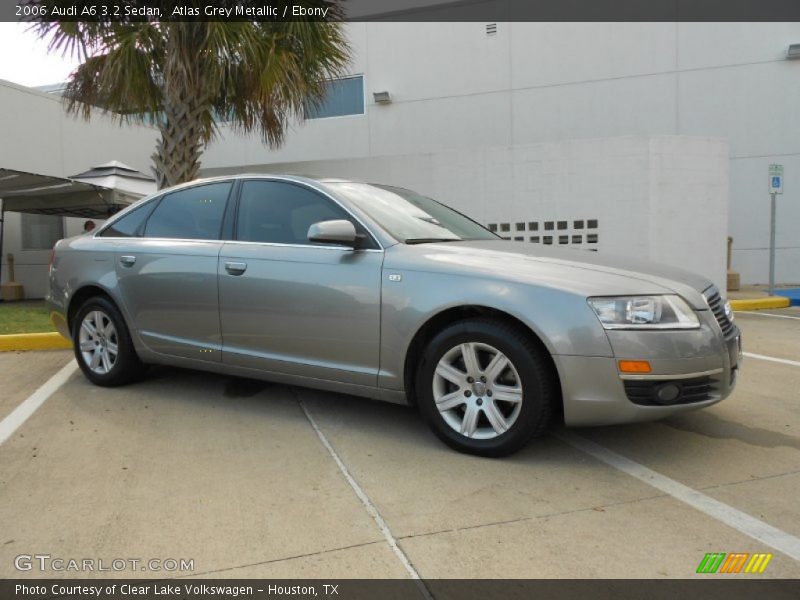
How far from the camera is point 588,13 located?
46.4 feet

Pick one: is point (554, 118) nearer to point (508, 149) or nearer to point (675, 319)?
point (508, 149)

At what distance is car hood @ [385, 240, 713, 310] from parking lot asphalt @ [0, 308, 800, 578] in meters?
0.95

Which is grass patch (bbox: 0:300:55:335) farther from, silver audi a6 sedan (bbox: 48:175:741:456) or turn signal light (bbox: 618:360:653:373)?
turn signal light (bbox: 618:360:653:373)

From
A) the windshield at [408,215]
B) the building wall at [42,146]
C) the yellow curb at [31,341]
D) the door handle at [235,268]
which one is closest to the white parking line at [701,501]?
the windshield at [408,215]

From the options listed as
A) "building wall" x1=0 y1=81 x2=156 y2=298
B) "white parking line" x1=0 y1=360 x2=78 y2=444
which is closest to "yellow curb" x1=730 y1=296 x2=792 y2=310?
"white parking line" x1=0 y1=360 x2=78 y2=444

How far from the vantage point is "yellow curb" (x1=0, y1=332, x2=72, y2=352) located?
7.05m

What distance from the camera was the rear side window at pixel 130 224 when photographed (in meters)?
5.01

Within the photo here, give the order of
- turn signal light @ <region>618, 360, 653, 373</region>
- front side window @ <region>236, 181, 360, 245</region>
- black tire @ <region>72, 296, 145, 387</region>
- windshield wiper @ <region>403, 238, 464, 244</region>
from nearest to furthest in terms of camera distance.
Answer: turn signal light @ <region>618, 360, 653, 373</region>, windshield wiper @ <region>403, 238, 464, 244</region>, front side window @ <region>236, 181, 360, 245</region>, black tire @ <region>72, 296, 145, 387</region>

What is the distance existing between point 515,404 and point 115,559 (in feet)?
6.54

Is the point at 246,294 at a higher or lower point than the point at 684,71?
lower

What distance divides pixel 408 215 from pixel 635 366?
1.82m

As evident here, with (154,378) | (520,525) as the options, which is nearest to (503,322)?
(520,525)

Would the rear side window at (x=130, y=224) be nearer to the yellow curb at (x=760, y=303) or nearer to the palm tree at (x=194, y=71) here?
the palm tree at (x=194, y=71)

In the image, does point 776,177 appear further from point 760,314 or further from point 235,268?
point 235,268
